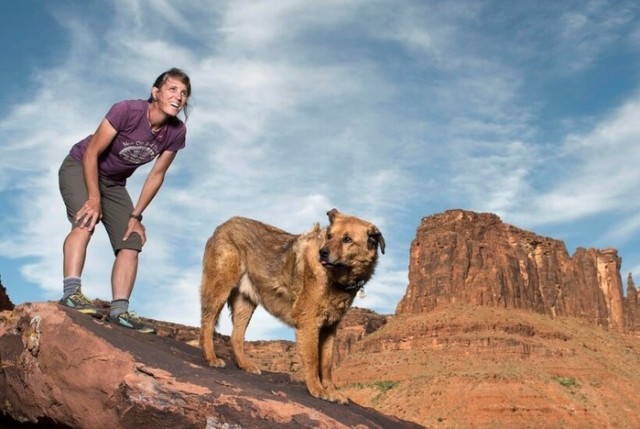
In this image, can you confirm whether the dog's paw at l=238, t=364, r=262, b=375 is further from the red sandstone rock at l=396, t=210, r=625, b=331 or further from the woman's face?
the red sandstone rock at l=396, t=210, r=625, b=331

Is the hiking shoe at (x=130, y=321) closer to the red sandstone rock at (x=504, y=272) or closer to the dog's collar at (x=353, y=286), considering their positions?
the dog's collar at (x=353, y=286)

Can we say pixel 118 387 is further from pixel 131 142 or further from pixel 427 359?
pixel 427 359

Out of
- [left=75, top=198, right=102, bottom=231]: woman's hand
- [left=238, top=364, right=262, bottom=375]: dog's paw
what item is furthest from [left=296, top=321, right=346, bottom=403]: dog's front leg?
[left=75, top=198, right=102, bottom=231]: woman's hand

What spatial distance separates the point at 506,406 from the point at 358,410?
3219 inches

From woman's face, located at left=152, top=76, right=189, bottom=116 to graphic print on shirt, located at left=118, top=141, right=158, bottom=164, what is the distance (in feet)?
1.64

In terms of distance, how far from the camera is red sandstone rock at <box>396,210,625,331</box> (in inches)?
5172

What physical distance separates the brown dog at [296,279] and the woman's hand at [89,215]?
4.88 feet

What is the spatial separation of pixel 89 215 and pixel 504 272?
131 metres

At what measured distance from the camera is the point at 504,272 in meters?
134

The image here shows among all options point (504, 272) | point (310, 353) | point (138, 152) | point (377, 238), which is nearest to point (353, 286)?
point (377, 238)

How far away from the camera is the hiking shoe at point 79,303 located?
27.7ft

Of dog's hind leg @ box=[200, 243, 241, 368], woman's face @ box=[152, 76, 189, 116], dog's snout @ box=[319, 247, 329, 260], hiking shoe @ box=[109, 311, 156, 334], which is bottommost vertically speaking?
hiking shoe @ box=[109, 311, 156, 334]

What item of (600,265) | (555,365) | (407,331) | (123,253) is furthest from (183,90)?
(600,265)

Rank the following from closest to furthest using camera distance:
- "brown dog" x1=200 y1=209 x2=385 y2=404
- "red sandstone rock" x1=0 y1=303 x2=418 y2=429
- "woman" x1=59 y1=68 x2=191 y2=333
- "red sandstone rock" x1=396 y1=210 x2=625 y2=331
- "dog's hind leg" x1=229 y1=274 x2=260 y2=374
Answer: "red sandstone rock" x1=0 y1=303 x2=418 y2=429 → "brown dog" x1=200 y1=209 x2=385 y2=404 → "woman" x1=59 y1=68 x2=191 y2=333 → "dog's hind leg" x1=229 y1=274 x2=260 y2=374 → "red sandstone rock" x1=396 y1=210 x2=625 y2=331
